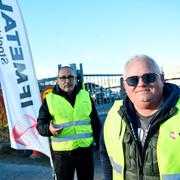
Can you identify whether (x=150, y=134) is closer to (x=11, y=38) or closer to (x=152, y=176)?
(x=152, y=176)

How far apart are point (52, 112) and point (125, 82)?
208 cm

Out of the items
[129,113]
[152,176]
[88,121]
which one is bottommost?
[88,121]

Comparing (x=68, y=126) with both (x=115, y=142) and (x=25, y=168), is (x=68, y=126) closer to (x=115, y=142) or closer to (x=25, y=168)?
(x=115, y=142)

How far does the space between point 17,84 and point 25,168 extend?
7.97 feet

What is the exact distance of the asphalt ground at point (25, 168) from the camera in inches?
264

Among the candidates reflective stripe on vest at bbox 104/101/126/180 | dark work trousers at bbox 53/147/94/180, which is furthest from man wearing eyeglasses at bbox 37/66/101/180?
reflective stripe on vest at bbox 104/101/126/180

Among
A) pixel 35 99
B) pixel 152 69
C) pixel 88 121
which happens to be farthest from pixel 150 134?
pixel 35 99

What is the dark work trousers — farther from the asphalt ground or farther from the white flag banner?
the asphalt ground

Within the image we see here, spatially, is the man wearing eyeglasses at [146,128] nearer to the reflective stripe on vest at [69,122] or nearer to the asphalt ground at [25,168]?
the reflective stripe on vest at [69,122]

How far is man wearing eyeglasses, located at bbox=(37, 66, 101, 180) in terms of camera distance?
423 cm

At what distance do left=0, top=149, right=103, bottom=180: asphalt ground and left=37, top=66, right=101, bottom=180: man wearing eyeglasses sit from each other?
1871 mm

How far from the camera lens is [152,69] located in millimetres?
2234

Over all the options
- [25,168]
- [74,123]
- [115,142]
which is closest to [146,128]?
[115,142]

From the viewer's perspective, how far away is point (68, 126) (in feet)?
14.0
